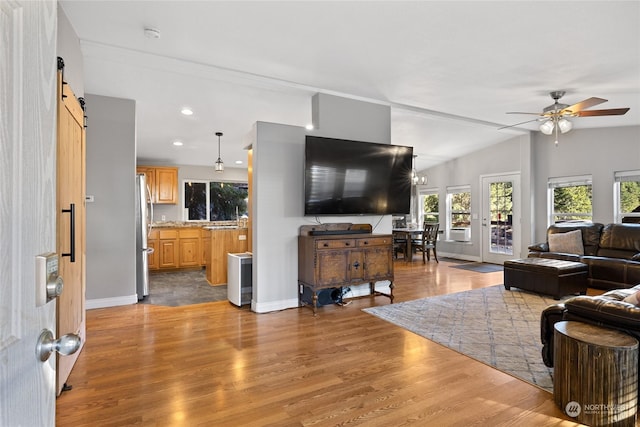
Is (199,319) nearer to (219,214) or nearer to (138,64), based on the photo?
(138,64)

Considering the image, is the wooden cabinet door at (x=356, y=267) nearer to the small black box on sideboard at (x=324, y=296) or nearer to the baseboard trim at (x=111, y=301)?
the small black box on sideboard at (x=324, y=296)

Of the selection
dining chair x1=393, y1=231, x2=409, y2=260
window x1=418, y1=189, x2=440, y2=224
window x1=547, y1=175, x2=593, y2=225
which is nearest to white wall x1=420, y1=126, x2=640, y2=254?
window x1=547, y1=175, x2=593, y2=225

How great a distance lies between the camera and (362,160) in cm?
432

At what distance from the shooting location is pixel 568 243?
18.0 feet

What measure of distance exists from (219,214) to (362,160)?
5004mm

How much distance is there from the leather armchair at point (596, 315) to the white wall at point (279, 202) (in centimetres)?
260

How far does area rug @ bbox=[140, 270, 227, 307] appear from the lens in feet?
14.7

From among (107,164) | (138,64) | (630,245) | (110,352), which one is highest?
(138,64)

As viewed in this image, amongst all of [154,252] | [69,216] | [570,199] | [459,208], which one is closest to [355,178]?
[69,216]

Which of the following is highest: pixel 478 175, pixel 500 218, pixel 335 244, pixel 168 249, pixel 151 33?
pixel 151 33

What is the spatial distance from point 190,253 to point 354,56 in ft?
16.8

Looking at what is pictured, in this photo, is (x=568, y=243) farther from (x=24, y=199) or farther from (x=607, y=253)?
(x=24, y=199)

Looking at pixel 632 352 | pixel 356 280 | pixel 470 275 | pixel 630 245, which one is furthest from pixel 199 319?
pixel 630 245

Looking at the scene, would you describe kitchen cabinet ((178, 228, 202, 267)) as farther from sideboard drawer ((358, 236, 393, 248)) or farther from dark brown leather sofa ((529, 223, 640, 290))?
dark brown leather sofa ((529, 223, 640, 290))
